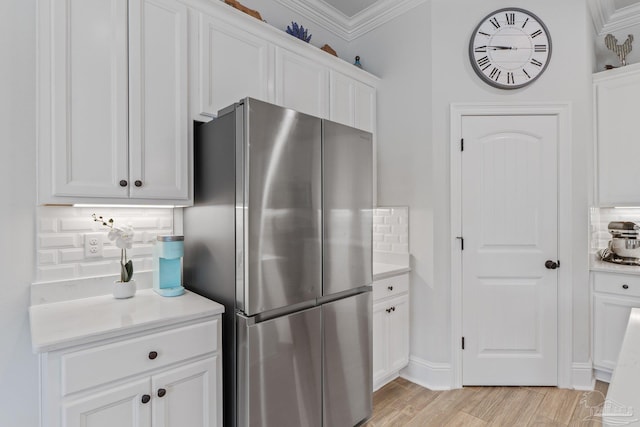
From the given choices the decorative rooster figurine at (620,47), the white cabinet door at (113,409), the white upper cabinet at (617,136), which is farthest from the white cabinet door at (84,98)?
the decorative rooster figurine at (620,47)

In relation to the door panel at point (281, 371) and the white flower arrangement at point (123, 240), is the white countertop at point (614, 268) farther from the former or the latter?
the white flower arrangement at point (123, 240)

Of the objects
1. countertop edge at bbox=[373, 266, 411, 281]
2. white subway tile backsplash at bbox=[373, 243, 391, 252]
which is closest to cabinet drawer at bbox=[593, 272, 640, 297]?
countertop edge at bbox=[373, 266, 411, 281]

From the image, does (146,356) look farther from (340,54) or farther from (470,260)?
(340,54)

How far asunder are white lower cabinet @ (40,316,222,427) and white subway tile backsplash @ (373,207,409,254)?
1738 mm

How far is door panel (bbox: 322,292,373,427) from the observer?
187 cm

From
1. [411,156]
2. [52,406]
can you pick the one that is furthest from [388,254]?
[52,406]

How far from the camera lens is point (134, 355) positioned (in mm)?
1325

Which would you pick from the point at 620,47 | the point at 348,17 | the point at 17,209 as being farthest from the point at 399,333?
the point at 620,47

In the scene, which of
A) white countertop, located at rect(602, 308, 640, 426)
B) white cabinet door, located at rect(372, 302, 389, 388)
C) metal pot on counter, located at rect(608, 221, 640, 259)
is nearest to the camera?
white countertop, located at rect(602, 308, 640, 426)

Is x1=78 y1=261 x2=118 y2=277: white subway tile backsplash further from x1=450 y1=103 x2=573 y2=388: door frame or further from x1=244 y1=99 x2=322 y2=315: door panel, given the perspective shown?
x1=450 y1=103 x2=573 y2=388: door frame

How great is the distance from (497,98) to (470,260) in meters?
1.28

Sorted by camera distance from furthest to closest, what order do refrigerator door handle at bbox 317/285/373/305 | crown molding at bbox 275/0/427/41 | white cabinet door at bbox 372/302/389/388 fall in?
crown molding at bbox 275/0/427/41 < white cabinet door at bbox 372/302/389/388 < refrigerator door handle at bbox 317/285/373/305

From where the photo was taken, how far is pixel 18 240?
158 cm

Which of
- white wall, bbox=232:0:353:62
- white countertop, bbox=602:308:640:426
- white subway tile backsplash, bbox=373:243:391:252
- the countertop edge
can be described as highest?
white wall, bbox=232:0:353:62
